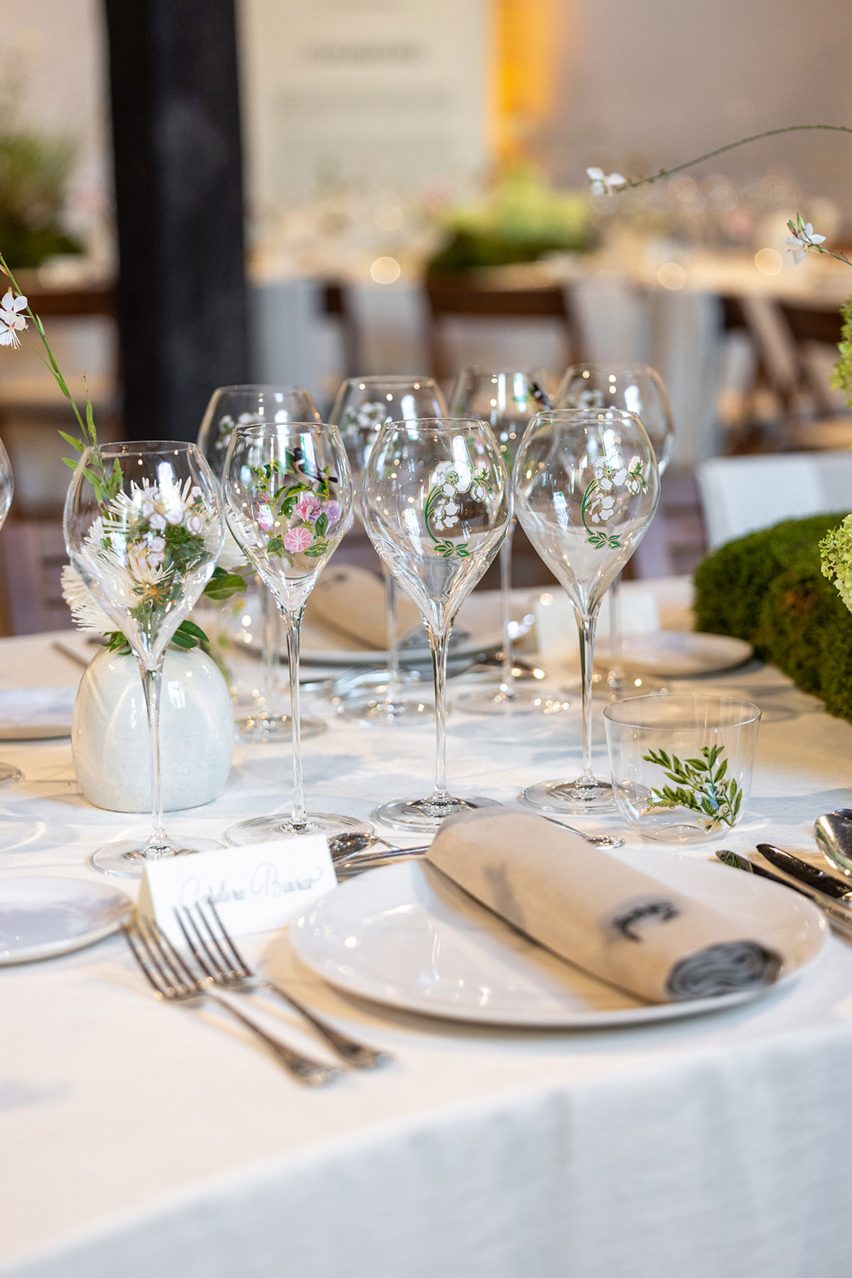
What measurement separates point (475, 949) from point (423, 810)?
0.86 feet

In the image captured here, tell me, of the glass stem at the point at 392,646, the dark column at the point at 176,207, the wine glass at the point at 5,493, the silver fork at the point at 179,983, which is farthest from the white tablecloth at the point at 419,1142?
the dark column at the point at 176,207

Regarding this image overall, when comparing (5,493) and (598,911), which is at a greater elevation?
(5,493)

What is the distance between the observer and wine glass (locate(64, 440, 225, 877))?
0.86 meters

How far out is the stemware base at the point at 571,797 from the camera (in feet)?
3.32

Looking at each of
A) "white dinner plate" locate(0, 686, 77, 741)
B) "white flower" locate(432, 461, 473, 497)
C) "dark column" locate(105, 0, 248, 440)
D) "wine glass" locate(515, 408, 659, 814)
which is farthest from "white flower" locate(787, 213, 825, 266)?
"dark column" locate(105, 0, 248, 440)

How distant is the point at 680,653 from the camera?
54.8 inches

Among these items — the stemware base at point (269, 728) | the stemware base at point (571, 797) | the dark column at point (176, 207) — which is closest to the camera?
the stemware base at point (571, 797)

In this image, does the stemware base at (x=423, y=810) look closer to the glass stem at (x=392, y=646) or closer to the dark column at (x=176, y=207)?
the glass stem at (x=392, y=646)

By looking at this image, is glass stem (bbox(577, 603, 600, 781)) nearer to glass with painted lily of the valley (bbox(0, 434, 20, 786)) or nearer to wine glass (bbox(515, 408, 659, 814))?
wine glass (bbox(515, 408, 659, 814))

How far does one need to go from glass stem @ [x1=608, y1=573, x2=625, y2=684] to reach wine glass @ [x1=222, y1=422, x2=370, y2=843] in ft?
1.51

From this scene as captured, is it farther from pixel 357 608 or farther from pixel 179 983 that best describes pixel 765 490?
pixel 179 983

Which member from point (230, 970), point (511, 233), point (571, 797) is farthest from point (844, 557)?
point (511, 233)

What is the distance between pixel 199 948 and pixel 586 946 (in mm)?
201

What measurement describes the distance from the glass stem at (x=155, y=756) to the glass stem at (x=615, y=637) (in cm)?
54
